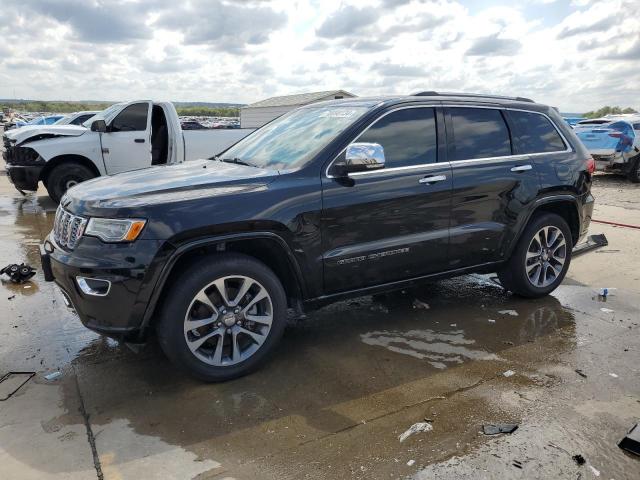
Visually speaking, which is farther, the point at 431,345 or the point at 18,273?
the point at 18,273

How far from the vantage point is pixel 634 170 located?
14516mm

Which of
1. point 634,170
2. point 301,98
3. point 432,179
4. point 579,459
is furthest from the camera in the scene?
point 301,98

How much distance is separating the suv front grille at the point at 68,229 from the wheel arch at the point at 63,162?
258 inches

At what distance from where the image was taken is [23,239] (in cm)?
736

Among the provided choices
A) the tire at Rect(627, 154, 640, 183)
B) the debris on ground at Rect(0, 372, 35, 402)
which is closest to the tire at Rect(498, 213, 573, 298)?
the debris on ground at Rect(0, 372, 35, 402)

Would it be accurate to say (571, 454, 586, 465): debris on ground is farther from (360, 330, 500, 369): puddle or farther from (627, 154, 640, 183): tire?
(627, 154, 640, 183): tire

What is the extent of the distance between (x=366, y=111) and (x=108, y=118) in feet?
23.5

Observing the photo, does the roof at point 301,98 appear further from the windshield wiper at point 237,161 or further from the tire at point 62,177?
the windshield wiper at point 237,161

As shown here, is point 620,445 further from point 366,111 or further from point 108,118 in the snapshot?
point 108,118

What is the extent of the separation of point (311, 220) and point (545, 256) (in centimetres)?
266

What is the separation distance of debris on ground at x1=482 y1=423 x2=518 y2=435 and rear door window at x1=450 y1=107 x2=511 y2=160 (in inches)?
85.1

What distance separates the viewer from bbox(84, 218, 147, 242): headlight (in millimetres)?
3148

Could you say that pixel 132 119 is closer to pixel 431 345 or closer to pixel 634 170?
pixel 431 345

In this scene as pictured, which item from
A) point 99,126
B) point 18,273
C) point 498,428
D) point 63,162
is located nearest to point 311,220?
point 498,428
